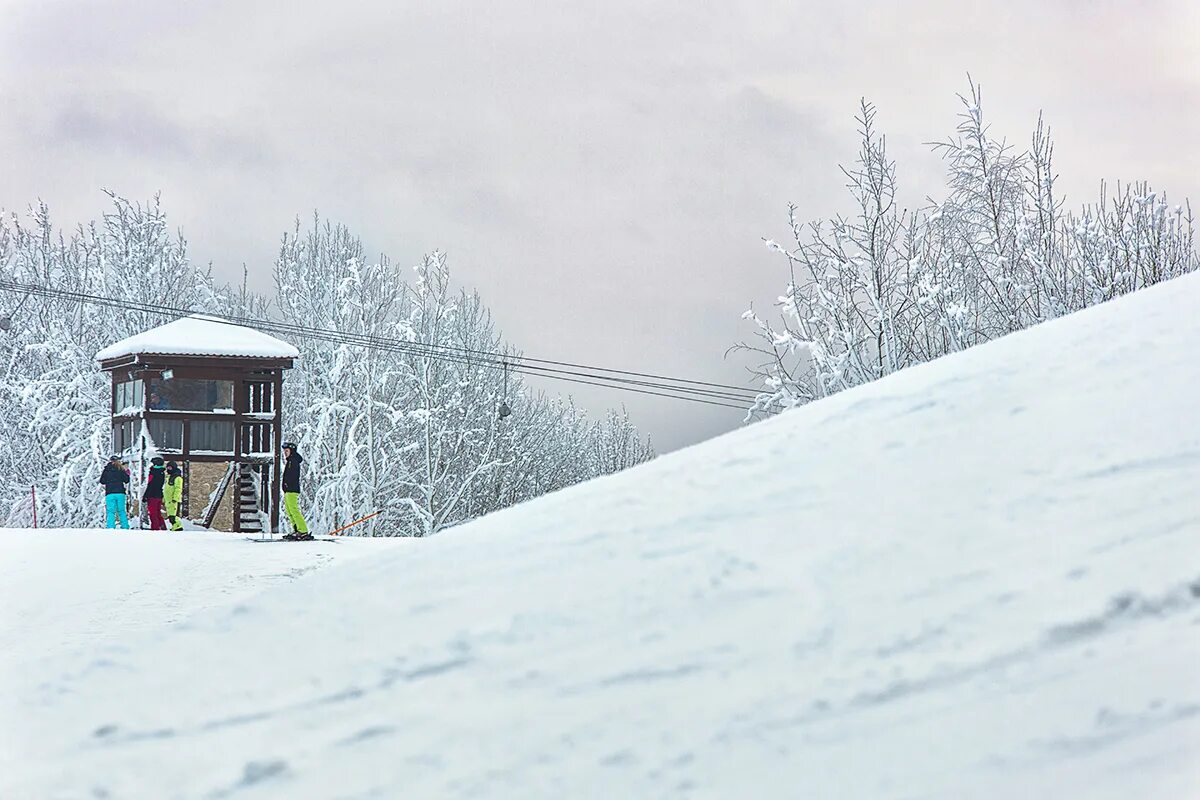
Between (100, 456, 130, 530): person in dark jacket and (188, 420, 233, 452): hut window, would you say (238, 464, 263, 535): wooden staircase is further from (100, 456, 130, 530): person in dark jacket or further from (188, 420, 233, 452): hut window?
(100, 456, 130, 530): person in dark jacket

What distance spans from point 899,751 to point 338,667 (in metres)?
1.31

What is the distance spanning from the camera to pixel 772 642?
2.26 metres

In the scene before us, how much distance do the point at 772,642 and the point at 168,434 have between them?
19642 mm

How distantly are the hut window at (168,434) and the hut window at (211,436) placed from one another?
0.74 feet

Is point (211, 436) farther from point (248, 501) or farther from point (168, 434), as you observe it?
point (248, 501)

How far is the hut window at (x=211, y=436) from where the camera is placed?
789 inches

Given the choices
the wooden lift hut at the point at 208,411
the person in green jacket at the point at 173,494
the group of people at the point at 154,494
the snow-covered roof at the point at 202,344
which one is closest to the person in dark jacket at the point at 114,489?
the group of people at the point at 154,494

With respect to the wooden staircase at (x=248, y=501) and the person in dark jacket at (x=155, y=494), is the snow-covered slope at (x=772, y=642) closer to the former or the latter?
the person in dark jacket at (x=155, y=494)

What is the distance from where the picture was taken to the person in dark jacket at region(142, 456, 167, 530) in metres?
18.4

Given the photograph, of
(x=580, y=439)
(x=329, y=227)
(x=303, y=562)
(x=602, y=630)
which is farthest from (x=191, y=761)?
(x=580, y=439)

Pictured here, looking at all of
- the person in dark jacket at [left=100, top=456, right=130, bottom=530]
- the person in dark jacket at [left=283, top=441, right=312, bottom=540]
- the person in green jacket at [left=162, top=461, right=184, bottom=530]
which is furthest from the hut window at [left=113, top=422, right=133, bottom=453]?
the person in dark jacket at [left=283, top=441, right=312, bottom=540]

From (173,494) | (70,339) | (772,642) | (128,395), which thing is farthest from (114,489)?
(772,642)

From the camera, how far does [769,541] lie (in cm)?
266

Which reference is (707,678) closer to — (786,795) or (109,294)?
(786,795)
